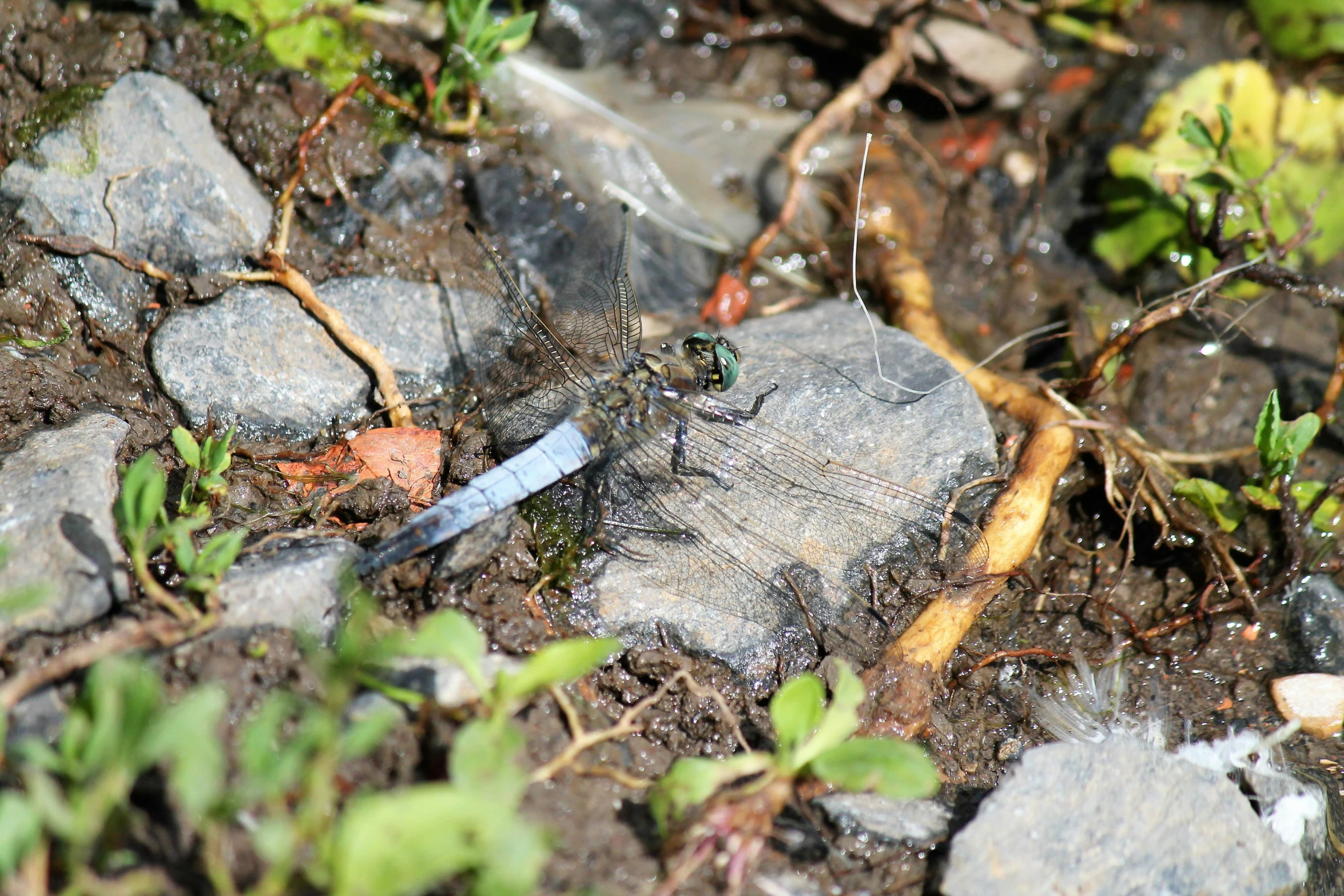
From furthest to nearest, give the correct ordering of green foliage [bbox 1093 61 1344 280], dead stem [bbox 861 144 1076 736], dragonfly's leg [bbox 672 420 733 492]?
green foliage [bbox 1093 61 1344 280]
dragonfly's leg [bbox 672 420 733 492]
dead stem [bbox 861 144 1076 736]

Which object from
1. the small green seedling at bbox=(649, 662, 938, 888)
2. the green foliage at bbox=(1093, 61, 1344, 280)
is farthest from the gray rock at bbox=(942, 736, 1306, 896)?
the green foliage at bbox=(1093, 61, 1344, 280)

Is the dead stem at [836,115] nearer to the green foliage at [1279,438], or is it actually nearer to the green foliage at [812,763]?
the green foliage at [1279,438]

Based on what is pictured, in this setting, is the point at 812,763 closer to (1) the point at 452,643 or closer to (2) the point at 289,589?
(1) the point at 452,643

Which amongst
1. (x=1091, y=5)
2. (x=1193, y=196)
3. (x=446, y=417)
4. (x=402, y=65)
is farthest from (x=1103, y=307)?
(x=402, y=65)

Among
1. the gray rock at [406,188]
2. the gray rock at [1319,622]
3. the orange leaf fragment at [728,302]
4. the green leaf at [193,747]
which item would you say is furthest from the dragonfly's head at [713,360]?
the gray rock at [1319,622]

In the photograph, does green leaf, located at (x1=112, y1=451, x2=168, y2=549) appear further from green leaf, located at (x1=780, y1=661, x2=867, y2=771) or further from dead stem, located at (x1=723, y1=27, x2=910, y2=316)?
dead stem, located at (x1=723, y1=27, x2=910, y2=316)

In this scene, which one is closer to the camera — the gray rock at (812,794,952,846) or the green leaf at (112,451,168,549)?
the green leaf at (112,451,168,549)

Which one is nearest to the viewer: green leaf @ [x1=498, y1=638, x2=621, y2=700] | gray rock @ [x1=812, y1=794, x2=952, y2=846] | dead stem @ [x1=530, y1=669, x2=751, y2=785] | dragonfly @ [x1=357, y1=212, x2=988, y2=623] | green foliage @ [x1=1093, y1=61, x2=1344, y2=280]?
Answer: green leaf @ [x1=498, y1=638, x2=621, y2=700]
